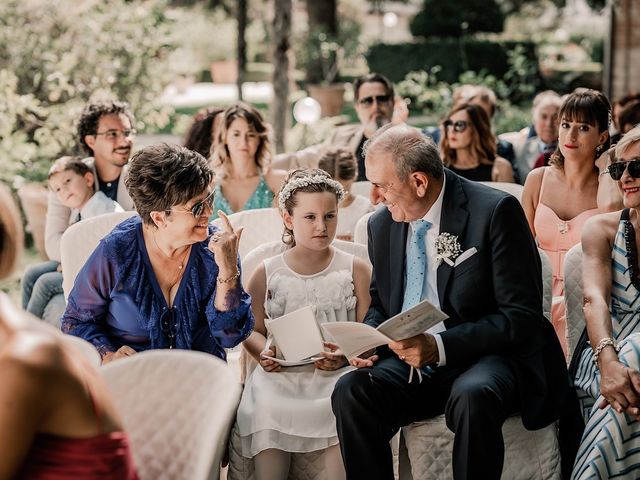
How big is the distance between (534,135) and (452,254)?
12.5ft

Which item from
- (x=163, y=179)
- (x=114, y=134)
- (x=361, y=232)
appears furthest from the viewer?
(x=114, y=134)

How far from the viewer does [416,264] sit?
3.70 metres

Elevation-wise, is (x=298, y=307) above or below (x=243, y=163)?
below

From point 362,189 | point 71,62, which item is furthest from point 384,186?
point 71,62

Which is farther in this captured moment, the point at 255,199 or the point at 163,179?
the point at 255,199

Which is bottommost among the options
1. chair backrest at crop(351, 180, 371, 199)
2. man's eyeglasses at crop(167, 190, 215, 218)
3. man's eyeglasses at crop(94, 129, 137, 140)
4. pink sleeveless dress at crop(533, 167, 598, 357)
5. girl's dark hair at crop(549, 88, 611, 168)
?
pink sleeveless dress at crop(533, 167, 598, 357)

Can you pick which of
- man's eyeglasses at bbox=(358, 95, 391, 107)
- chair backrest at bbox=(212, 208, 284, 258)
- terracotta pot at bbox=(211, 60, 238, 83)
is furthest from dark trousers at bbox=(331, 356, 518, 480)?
terracotta pot at bbox=(211, 60, 238, 83)

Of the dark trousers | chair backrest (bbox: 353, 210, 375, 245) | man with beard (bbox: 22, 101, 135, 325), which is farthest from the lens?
man with beard (bbox: 22, 101, 135, 325)

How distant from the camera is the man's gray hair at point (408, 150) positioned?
11.6 feet

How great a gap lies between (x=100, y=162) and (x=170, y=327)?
6.78 ft

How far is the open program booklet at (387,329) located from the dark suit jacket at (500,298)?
12.0 inches

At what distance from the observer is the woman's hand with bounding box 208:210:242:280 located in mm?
3518

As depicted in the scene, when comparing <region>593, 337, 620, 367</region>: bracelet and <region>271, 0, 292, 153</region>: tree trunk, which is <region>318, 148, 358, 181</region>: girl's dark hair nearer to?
<region>593, 337, 620, 367</region>: bracelet

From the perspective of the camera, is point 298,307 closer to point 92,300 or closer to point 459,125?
point 92,300
